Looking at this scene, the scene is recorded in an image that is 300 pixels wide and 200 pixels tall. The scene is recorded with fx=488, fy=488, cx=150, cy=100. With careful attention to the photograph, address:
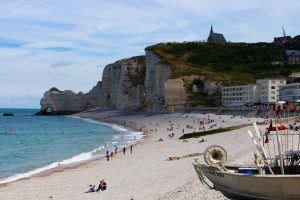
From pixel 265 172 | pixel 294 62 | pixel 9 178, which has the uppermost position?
pixel 294 62

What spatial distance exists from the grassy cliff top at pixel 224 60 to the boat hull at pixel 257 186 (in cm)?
11178

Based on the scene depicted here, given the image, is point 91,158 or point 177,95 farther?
point 177,95

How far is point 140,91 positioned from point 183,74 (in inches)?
980

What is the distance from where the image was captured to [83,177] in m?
32.3

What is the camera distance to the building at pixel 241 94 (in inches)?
4568

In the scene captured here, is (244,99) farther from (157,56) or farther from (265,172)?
(265,172)

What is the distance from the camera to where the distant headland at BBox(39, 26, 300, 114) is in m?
129

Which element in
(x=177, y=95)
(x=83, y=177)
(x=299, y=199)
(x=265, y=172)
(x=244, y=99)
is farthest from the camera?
(x=177, y=95)

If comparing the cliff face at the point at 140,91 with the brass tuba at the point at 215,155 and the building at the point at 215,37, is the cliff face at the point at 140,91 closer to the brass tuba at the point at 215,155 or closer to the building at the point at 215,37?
the building at the point at 215,37

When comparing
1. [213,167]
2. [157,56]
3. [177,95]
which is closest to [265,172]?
[213,167]

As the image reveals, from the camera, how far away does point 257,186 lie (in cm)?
1642

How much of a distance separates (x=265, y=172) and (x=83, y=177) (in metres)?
16.7

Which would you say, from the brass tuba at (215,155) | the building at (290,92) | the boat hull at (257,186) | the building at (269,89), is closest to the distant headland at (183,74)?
the building at (269,89)

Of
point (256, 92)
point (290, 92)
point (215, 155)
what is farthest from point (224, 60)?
point (215, 155)
